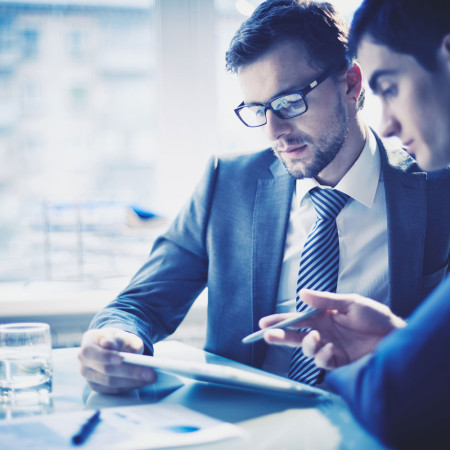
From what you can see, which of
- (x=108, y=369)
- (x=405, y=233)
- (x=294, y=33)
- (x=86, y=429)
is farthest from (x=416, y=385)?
(x=294, y=33)

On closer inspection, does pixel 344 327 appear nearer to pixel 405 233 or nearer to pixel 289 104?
pixel 405 233

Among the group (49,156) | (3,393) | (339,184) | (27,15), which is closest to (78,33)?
(27,15)

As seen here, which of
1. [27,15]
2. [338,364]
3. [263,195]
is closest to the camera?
[338,364]

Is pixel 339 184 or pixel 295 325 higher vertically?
pixel 339 184

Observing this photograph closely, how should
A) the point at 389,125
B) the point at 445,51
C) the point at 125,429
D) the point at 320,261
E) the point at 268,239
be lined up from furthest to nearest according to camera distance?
the point at 268,239
the point at 320,261
the point at 389,125
the point at 445,51
the point at 125,429

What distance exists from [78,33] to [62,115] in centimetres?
37

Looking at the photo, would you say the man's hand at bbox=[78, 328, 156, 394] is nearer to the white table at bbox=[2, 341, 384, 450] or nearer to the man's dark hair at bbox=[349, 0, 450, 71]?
the white table at bbox=[2, 341, 384, 450]

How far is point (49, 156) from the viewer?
238cm

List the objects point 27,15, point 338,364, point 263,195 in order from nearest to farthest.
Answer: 1. point 338,364
2. point 263,195
3. point 27,15

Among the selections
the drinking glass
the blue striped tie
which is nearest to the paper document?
the drinking glass

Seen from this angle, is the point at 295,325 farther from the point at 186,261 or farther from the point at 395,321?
the point at 186,261

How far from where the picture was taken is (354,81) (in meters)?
1.58

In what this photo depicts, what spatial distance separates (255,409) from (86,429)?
261 millimetres

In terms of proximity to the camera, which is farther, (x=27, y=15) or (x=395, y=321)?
(x=27, y=15)
